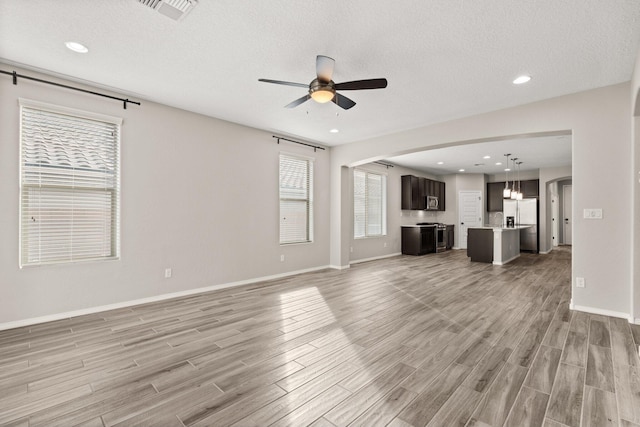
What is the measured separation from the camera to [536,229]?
962 cm

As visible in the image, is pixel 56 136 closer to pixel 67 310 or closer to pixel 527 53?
pixel 67 310

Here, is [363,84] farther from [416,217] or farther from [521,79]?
[416,217]

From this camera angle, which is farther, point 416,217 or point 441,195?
point 441,195

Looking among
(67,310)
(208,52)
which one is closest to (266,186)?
(208,52)

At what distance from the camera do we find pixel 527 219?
32.5 feet

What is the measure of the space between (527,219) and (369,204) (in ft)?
19.2

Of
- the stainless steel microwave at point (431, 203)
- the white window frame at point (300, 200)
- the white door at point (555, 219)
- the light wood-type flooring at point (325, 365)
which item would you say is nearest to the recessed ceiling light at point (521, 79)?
the light wood-type flooring at point (325, 365)

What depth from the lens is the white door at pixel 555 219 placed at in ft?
34.9

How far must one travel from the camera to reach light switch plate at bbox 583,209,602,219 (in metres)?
3.66

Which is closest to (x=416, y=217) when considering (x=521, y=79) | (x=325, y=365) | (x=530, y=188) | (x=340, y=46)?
(x=530, y=188)

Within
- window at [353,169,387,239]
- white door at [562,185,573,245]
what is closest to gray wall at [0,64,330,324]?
window at [353,169,387,239]

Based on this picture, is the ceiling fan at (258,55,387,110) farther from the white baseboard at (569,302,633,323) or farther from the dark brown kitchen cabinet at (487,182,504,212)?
the dark brown kitchen cabinet at (487,182,504,212)

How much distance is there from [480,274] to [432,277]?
3.76ft

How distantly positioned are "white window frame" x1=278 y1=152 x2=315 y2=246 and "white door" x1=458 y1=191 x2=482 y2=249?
7012 millimetres
